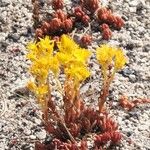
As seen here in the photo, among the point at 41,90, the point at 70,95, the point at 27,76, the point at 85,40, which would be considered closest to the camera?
the point at 41,90

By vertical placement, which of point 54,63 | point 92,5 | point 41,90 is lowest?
point 41,90

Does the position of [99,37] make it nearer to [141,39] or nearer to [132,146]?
[141,39]

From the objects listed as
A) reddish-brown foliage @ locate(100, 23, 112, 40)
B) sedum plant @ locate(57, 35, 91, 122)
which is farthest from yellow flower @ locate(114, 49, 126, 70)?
reddish-brown foliage @ locate(100, 23, 112, 40)

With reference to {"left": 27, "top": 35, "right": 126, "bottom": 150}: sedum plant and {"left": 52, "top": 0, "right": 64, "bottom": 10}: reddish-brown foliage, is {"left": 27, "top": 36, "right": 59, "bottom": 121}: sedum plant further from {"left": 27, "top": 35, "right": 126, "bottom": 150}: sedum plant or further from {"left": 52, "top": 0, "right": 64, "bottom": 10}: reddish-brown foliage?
{"left": 52, "top": 0, "right": 64, "bottom": 10}: reddish-brown foliage

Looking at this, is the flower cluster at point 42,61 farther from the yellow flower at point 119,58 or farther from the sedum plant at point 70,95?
the yellow flower at point 119,58

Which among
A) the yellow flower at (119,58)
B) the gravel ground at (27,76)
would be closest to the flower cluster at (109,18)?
the gravel ground at (27,76)

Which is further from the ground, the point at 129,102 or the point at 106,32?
the point at 106,32

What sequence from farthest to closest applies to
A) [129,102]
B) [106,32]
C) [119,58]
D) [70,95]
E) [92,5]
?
1. [92,5]
2. [106,32]
3. [129,102]
4. [70,95]
5. [119,58]

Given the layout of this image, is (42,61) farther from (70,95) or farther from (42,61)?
(70,95)

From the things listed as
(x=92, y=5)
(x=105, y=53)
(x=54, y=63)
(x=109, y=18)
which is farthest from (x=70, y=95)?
(x=92, y=5)
